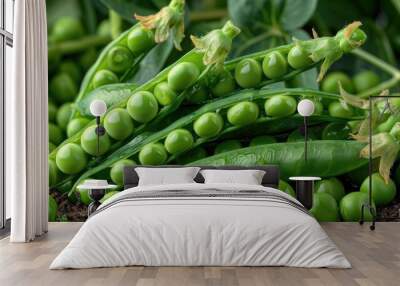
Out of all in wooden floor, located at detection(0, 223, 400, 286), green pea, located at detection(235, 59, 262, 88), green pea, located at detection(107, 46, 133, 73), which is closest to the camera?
wooden floor, located at detection(0, 223, 400, 286)

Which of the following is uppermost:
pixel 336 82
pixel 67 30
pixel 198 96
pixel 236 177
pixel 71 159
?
pixel 67 30

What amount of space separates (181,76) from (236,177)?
1.11m

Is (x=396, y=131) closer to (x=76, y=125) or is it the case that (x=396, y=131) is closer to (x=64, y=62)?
(x=76, y=125)

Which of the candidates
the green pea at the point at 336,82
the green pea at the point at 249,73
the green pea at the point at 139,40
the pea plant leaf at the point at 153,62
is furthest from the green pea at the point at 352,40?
the green pea at the point at 139,40

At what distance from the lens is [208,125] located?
6160mm

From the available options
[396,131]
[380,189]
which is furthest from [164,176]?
[396,131]

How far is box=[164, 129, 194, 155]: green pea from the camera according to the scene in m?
6.19

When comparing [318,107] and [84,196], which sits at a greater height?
[318,107]

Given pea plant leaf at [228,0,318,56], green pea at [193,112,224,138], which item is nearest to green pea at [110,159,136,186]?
green pea at [193,112,224,138]

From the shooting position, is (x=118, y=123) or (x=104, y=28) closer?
(x=118, y=123)

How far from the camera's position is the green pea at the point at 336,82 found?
637cm

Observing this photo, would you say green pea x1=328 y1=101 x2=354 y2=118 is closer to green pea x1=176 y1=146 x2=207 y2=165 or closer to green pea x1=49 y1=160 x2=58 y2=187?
green pea x1=176 y1=146 x2=207 y2=165

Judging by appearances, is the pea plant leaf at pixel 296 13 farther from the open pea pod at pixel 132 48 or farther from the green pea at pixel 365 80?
the open pea pod at pixel 132 48

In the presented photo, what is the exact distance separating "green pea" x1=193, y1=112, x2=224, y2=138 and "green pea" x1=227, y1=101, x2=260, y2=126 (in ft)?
0.43
